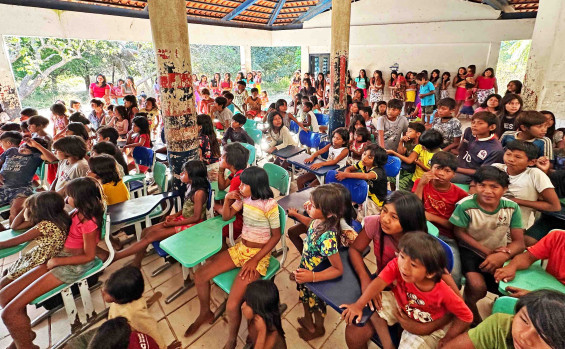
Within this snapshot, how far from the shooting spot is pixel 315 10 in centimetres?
1108

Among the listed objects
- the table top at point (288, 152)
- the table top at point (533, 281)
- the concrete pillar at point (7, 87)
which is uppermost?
the concrete pillar at point (7, 87)

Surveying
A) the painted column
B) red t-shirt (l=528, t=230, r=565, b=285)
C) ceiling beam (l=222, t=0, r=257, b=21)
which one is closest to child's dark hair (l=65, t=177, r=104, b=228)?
red t-shirt (l=528, t=230, r=565, b=285)

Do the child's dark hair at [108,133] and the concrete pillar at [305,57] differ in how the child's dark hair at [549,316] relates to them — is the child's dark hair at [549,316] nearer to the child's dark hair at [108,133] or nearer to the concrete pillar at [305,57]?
the child's dark hair at [108,133]

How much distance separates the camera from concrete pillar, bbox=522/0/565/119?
16.5 ft

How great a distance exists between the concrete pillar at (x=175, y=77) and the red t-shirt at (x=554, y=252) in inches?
125

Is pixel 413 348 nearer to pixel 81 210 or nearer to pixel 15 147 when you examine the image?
pixel 81 210

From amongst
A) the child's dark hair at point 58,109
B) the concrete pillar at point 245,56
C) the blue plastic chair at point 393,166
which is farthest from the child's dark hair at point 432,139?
the concrete pillar at point 245,56

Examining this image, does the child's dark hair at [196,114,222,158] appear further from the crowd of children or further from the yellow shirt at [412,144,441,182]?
the yellow shirt at [412,144,441,182]

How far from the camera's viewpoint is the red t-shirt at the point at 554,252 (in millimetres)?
1626

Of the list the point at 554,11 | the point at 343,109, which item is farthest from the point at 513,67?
the point at 343,109

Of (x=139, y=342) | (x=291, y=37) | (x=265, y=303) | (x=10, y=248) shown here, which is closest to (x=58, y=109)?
(x=10, y=248)

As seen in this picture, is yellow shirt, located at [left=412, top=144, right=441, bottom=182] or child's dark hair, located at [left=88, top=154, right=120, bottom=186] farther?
yellow shirt, located at [left=412, top=144, right=441, bottom=182]

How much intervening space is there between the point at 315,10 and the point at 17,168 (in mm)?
10787

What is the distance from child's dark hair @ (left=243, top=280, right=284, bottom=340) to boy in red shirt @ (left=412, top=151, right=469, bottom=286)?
1.39m
